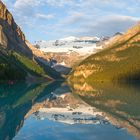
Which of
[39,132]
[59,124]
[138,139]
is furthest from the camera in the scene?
[59,124]

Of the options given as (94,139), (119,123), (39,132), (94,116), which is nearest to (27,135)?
(39,132)

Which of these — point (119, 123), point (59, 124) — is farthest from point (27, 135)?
point (119, 123)

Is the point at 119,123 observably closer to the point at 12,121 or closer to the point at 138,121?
the point at 138,121

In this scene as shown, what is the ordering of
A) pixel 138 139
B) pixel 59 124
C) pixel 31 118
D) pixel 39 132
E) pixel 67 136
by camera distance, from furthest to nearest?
1. pixel 31 118
2. pixel 59 124
3. pixel 39 132
4. pixel 67 136
5. pixel 138 139

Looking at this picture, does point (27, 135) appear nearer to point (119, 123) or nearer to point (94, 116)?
point (119, 123)

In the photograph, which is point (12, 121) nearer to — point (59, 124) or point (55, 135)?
point (59, 124)

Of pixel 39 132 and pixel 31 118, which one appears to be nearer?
pixel 39 132

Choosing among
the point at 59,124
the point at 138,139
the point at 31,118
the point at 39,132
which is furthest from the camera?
the point at 31,118

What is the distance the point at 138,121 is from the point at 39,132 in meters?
13.6

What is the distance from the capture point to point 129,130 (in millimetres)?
38438

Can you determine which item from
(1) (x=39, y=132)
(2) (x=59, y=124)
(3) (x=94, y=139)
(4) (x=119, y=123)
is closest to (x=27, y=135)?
(1) (x=39, y=132)

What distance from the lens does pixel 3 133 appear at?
A: 119 feet

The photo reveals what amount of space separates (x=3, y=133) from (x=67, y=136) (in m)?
5.85

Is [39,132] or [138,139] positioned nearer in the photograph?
[138,139]
